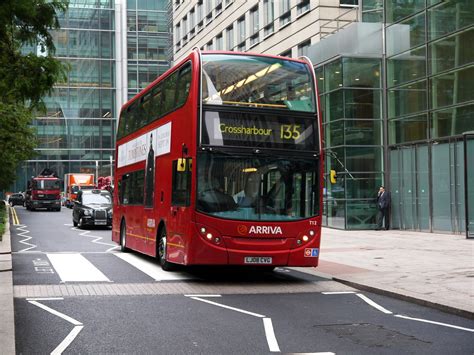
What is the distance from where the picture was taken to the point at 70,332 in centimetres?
753

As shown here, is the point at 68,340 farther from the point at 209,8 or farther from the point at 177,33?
the point at 177,33

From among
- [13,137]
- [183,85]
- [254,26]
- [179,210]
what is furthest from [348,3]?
[179,210]

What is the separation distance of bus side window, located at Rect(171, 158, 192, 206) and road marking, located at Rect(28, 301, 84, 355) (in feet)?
11.1

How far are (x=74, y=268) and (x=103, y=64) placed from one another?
2539 inches

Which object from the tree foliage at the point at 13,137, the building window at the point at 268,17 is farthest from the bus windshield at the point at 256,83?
the building window at the point at 268,17

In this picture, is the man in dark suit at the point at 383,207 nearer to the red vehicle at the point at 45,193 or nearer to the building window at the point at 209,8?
the building window at the point at 209,8

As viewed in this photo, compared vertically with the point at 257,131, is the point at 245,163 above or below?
below

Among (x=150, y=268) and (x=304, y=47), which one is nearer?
(x=150, y=268)

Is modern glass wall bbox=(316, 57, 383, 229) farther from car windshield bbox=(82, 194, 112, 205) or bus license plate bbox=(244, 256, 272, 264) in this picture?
bus license plate bbox=(244, 256, 272, 264)

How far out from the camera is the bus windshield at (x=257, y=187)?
38.0ft

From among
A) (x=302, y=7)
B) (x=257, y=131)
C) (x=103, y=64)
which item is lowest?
(x=257, y=131)

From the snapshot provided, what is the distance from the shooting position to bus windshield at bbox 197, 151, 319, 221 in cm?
1157

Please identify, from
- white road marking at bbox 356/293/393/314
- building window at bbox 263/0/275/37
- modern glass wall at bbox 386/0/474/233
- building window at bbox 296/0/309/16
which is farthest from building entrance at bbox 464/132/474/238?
building window at bbox 263/0/275/37

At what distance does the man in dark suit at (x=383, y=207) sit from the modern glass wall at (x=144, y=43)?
173 ft
